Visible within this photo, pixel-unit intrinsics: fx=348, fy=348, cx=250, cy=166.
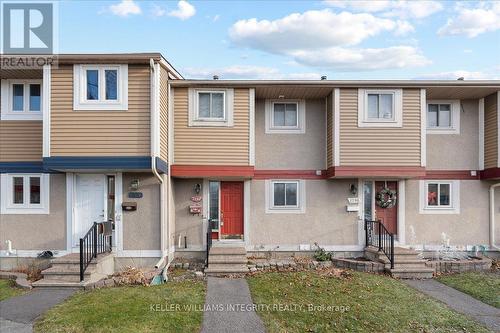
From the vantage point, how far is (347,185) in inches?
427

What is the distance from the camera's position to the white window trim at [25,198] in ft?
31.6

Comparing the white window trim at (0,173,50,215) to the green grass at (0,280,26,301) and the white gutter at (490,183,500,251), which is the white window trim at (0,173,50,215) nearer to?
the green grass at (0,280,26,301)

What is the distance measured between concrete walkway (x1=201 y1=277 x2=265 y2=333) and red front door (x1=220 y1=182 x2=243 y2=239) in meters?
2.45

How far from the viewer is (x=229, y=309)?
6.68 m

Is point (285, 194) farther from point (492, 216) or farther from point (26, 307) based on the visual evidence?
point (26, 307)

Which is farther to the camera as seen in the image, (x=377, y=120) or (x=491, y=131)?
(x=491, y=131)

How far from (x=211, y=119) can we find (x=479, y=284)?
8.15 meters

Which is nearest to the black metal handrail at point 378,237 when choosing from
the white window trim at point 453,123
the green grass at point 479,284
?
the green grass at point 479,284

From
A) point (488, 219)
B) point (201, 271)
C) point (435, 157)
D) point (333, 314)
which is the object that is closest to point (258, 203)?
point (201, 271)

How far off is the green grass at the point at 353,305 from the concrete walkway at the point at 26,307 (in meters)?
4.05

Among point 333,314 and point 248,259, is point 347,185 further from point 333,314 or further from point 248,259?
point 333,314

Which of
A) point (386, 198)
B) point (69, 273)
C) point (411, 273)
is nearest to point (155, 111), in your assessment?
point (69, 273)

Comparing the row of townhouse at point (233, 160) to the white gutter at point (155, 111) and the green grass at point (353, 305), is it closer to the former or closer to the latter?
the white gutter at point (155, 111)

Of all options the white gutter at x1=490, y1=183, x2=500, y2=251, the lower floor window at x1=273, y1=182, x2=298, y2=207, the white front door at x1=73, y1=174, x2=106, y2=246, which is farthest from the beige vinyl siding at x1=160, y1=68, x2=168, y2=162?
the white gutter at x1=490, y1=183, x2=500, y2=251
